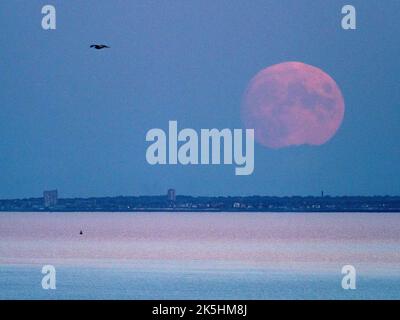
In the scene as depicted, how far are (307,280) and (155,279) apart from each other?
4442 millimetres

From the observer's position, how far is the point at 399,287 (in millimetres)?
32156

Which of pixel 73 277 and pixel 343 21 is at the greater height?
pixel 343 21

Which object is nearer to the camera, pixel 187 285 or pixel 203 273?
pixel 187 285

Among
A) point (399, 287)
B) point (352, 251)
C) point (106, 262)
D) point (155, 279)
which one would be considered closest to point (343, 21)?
point (399, 287)
